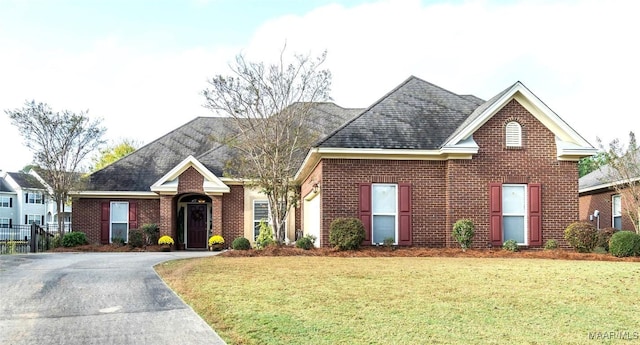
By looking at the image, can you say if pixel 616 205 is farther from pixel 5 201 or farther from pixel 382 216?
pixel 5 201

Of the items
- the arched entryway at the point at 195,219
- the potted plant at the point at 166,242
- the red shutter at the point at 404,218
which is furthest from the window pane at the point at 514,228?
the arched entryway at the point at 195,219

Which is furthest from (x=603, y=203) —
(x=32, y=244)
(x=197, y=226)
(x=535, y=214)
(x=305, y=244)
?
(x=32, y=244)

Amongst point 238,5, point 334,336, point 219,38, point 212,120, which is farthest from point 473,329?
point 212,120

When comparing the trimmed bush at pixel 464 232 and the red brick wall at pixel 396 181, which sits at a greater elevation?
the red brick wall at pixel 396 181

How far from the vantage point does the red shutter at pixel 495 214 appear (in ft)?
67.7

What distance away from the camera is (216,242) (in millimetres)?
27062

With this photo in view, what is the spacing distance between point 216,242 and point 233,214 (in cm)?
178

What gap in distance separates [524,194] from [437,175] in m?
2.96

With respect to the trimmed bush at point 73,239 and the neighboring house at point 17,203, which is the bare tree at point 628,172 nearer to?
the trimmed bush at point 73,239

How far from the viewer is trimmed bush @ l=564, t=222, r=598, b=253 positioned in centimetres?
1969

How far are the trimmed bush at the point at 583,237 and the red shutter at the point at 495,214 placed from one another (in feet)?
7.06

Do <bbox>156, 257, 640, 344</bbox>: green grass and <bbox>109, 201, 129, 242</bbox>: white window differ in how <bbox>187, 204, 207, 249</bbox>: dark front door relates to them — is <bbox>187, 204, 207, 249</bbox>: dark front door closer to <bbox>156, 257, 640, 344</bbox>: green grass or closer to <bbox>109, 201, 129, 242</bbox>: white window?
<bbox>109, 201, 129, 242</bbox>: white window

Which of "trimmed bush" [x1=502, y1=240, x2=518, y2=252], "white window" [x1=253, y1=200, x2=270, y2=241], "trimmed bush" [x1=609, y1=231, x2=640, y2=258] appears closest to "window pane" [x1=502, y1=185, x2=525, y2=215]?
"trimmed bush" [x1=502, y1=240, x2=518, y2=252]

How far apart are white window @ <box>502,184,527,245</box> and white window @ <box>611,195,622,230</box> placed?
31.3 feet
